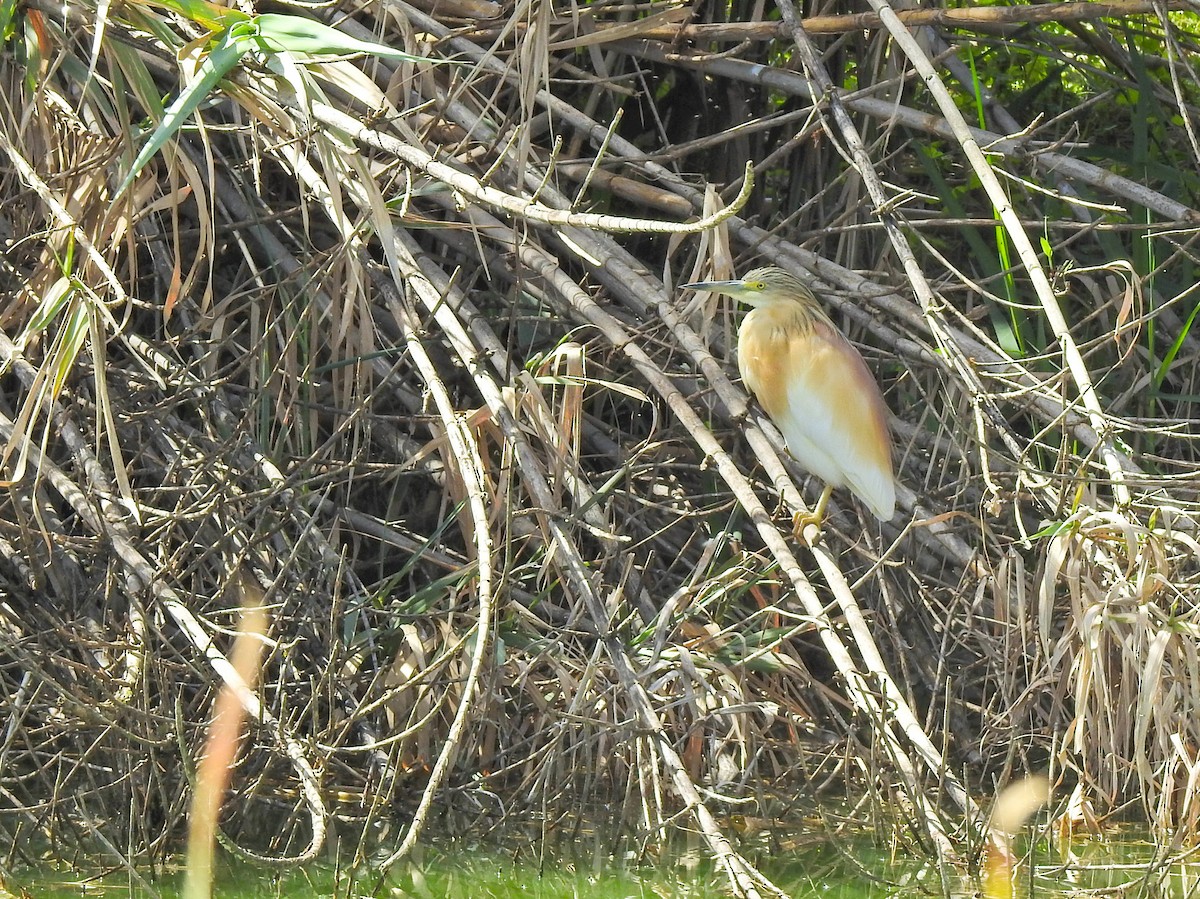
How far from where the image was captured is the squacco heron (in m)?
3.34

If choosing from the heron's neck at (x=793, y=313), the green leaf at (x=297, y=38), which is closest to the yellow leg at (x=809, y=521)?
the heron's neck at (x=793, y=313)

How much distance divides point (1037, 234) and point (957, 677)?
1.29 metres

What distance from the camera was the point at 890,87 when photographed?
388 centimetres

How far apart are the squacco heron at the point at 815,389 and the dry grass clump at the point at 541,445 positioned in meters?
0.09

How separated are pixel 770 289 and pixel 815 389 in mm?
324

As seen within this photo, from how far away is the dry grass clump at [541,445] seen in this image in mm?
2268

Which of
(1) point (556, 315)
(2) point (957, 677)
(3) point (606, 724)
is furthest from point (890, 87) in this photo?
(3) point (606, 724)

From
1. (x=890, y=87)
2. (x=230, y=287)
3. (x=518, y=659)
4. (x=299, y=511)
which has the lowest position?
(x=518, y=659)

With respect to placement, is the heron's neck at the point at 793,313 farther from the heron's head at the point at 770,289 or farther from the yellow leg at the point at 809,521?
the yellow leg at the point at 809,521

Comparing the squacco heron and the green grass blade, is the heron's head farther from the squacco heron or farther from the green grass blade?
the green grass blade

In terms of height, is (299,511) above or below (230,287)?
below

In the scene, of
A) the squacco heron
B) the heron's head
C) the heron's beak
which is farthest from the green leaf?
the squacco heron

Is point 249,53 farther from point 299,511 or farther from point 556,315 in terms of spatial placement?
point 556,315

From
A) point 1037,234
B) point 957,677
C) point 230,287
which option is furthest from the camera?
point 1037,234
